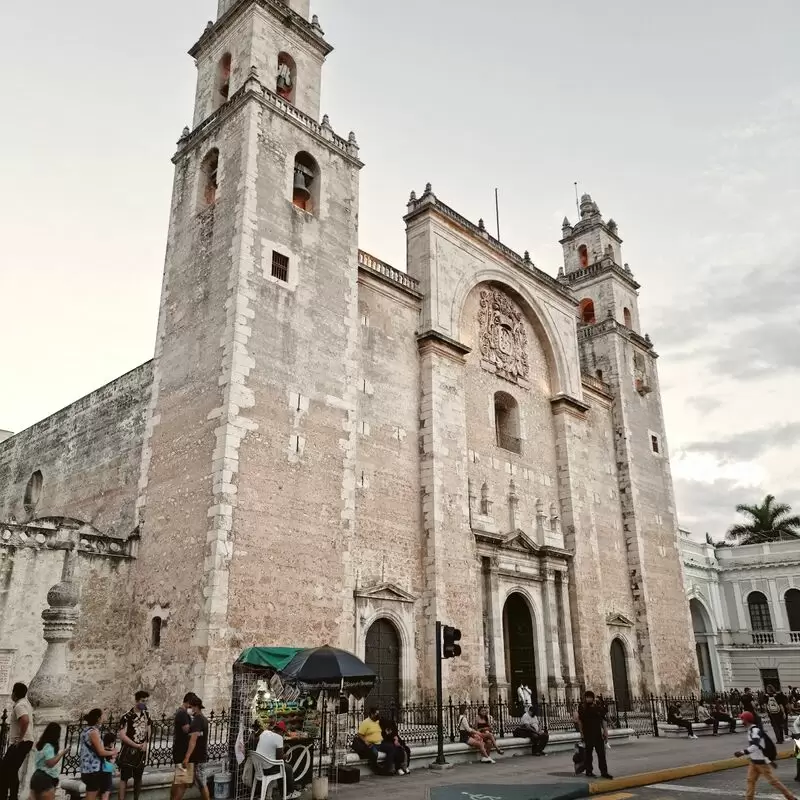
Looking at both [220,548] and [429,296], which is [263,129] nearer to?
[429,296]

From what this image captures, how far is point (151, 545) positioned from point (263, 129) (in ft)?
36.2

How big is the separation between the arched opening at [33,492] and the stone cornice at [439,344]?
13855mm

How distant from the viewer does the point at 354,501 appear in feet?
57.5

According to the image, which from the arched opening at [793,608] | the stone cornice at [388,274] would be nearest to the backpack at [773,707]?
the stone cornice at [388,274]

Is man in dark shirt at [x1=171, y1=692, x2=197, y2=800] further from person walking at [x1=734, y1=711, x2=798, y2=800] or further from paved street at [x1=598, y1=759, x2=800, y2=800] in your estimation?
person walking at [x1=734, y1=711, x2=798, y2=800]

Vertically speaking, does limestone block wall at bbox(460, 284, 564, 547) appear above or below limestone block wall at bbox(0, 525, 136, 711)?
above

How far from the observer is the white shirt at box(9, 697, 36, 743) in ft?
23.7

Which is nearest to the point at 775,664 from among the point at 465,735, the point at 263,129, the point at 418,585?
the point at 418,585

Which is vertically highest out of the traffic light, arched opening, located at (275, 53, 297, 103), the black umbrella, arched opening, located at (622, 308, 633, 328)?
arched opening, located at (275, 53, 297, 103)

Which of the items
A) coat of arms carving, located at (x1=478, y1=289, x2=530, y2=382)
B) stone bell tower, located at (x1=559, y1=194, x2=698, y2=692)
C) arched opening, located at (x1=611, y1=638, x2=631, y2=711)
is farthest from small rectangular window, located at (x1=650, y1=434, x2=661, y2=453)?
arched opening, located at (x1=611, y1=638, x2=631, y2=711)

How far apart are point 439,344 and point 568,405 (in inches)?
288

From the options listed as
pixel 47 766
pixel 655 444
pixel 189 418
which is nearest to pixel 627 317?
pixel 655 444

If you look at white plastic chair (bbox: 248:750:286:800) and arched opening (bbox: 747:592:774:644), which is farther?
arched opening (bbox: 747:592:774:644)

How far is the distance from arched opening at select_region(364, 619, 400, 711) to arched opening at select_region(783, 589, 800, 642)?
26679 millimetres
